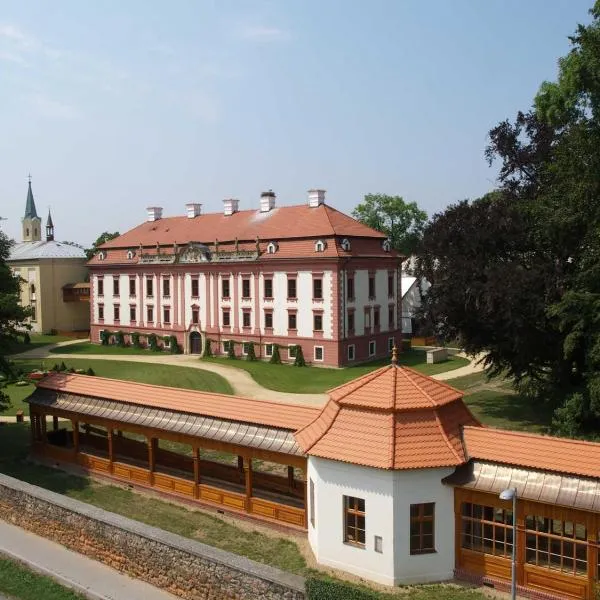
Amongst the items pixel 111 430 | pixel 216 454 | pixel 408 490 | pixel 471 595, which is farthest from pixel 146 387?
pixel 471 595

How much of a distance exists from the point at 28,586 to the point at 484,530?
395 inches

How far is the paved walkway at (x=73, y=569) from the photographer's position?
14188mm

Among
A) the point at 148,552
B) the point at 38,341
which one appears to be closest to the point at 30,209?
the point at 38,341

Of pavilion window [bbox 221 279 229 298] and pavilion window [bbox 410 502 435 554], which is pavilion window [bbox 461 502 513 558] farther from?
pavilion window [bbox 221 279 229 298]

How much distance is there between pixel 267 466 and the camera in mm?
22875

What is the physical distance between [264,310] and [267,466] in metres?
25.1

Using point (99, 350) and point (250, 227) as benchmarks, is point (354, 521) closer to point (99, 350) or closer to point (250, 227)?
point (250, 227)

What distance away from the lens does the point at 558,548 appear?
46.5 ft

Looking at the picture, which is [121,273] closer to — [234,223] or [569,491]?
[234,223]

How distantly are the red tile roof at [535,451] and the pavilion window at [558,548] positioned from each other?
3.52 feet

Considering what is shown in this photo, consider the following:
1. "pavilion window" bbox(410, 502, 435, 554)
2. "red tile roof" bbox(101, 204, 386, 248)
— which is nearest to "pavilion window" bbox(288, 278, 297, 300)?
"red tile roof" bbox(101, 204, 386, 248)

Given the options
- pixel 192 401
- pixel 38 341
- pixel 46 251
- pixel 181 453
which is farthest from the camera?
pixel 46 251

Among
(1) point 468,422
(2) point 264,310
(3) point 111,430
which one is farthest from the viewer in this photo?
(2) point 264,310

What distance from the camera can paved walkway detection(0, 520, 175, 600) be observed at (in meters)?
14.2
